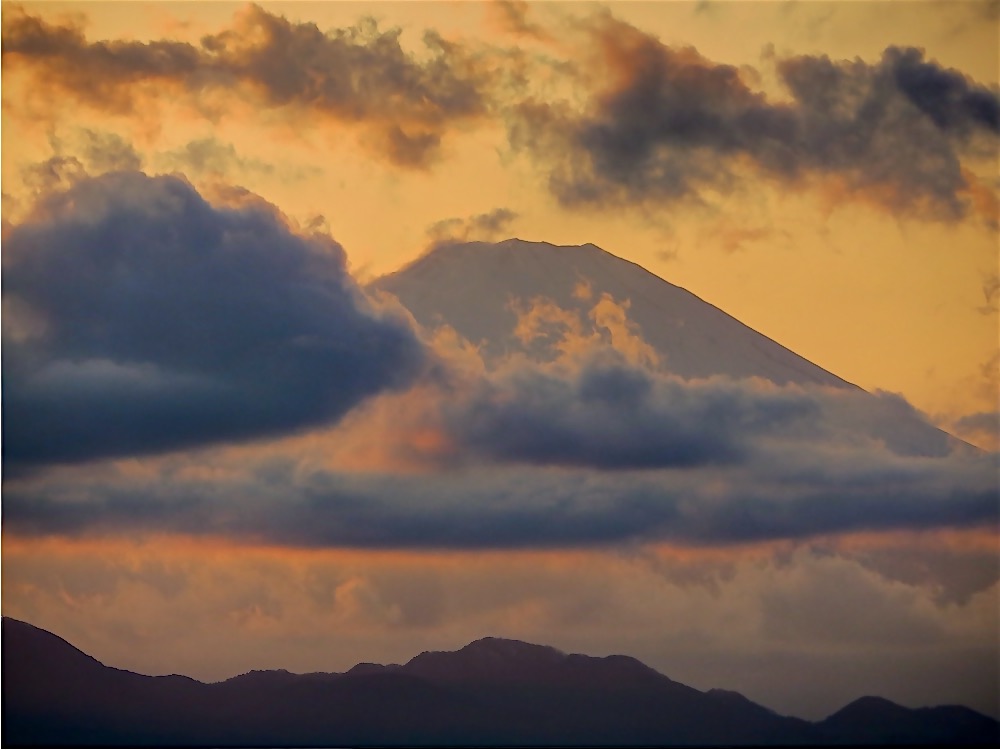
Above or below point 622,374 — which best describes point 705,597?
below

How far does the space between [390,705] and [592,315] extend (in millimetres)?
4474

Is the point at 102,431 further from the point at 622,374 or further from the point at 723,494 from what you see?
the point at 723,494

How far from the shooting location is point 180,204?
45.6 feet

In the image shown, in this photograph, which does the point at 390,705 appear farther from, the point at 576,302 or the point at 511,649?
the point at 576,302

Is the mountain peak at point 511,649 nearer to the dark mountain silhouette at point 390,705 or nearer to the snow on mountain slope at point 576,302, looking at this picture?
the dark mountain silhouette at point 390,705

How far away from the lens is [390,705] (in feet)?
45.9

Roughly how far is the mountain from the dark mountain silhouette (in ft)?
9.99

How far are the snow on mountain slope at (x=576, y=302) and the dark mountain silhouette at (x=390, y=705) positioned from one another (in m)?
3.15

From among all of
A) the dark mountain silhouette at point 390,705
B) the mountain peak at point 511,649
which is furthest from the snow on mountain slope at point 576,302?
the dark mountain silhouette at point 390,705

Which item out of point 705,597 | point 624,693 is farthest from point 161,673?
point 705,597

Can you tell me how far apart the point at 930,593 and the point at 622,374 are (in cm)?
370

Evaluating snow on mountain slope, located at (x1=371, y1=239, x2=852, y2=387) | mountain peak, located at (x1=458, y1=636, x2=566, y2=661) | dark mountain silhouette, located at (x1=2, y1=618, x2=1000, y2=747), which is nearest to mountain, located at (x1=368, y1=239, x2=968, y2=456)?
snow on mountain slope, located at (x1=371, y1=239, x2=852, y2=387)

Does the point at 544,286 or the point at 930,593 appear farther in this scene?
the point at 544,286

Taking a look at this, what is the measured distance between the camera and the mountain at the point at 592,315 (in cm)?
1398
